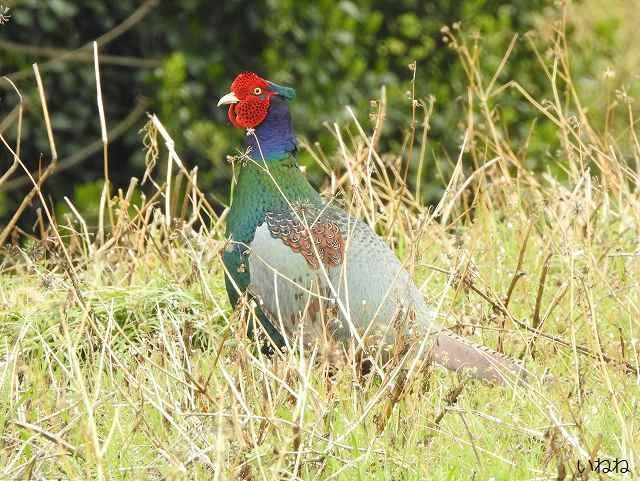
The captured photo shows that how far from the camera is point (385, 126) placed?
696 cm

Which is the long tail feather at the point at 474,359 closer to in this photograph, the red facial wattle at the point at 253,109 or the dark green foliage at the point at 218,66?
the red facial wattle at the point at 253,109

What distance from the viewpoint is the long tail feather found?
3.74m

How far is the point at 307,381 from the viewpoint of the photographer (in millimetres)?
2947

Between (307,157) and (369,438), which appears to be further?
(307,157)

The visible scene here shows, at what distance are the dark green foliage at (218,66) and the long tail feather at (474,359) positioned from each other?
2749 millimetres

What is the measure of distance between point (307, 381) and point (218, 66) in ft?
12.8

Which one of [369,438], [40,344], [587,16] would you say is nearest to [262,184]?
[40,344]

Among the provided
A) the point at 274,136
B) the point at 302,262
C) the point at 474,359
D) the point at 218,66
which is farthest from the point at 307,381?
the point at 218,66

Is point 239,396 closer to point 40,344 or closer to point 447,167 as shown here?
point 40,344

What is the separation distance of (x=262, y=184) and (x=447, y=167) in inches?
120

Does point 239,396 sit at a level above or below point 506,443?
above

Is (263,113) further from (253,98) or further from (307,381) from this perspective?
(307,381)

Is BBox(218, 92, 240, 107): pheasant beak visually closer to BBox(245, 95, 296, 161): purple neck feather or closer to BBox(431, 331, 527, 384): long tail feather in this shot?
BBox(245, 95, 296, 161): purple neck feather

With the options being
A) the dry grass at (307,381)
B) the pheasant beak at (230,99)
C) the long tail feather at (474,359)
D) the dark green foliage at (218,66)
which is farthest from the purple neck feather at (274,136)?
the dark green foliage at (218,66)
